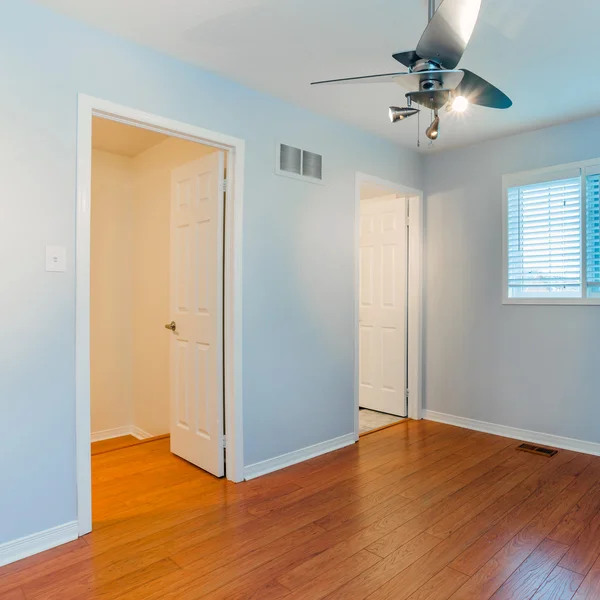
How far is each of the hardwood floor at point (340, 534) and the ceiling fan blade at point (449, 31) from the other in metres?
2.15

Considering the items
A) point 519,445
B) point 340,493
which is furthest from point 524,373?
point 340,493

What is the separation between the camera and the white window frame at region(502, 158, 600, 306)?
11.3 feet

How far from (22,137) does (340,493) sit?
255 cm

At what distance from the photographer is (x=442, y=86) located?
1864 mm

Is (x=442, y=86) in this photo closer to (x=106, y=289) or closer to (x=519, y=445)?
(x=519, y=445)

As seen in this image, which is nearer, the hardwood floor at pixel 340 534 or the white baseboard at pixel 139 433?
the hardwood floor at pixel 340 534

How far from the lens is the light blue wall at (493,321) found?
352 centimetres

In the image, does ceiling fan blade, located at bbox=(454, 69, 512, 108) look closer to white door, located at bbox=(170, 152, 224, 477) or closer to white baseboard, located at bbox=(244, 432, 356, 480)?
white door, located at bbox=(170, 152, 224, 477)

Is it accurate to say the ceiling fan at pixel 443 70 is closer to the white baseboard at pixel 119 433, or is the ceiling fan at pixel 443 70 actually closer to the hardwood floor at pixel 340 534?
the hardwood floor at pixel 340 534

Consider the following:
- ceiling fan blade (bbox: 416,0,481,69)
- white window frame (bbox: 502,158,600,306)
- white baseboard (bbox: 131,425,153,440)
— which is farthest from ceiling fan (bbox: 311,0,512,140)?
white baseboard (bbox: 131,425,153,440)

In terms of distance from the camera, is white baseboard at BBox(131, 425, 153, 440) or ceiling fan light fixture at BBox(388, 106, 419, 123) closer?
ceiling fan light fixture at BBox(388, 106, 419, 123)

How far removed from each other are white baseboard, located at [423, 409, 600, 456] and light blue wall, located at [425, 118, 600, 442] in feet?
0.14

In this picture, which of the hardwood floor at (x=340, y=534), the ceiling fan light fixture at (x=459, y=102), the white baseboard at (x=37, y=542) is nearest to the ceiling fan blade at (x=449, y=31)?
the ceiling fan light fixture at (x=459, y=102)

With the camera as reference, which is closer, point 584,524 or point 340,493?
point 584,524
